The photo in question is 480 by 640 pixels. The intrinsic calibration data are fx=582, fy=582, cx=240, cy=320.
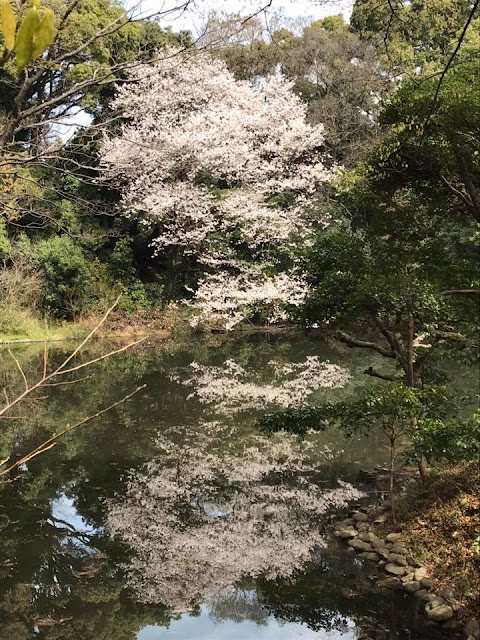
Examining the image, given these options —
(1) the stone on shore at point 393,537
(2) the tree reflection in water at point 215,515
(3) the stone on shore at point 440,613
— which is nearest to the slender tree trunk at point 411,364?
(1) the stone on shore at point 393,537

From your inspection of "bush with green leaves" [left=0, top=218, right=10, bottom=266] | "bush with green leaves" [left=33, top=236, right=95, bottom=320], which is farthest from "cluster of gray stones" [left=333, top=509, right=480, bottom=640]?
"bush with green leaves" [left=0, top=218, right=10, bottom=266]

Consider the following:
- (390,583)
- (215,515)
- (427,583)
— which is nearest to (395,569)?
(390,583)

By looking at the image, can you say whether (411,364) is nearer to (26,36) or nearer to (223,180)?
(26,36)

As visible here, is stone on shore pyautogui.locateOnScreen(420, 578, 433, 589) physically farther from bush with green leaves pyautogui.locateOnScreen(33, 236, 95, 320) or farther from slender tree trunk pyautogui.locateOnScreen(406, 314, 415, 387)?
bush with green leaves pyautogui.locateOnScreen(33, 236, 95, 320)

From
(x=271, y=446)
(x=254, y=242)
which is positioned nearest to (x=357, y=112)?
(x=254, y=242)

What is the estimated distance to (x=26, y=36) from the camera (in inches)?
29.6

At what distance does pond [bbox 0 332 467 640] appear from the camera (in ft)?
13.2

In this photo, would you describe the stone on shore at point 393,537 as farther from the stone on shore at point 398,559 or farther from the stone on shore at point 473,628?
the stone on shore at point 473,628

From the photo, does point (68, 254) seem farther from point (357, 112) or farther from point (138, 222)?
point (357, 112)

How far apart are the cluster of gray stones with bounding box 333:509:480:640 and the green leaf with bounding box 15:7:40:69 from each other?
382 centimetres

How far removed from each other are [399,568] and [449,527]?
1.62 ft

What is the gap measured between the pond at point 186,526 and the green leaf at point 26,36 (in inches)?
43.5

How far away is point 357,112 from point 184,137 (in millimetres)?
6792

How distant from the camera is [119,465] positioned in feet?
23.2
